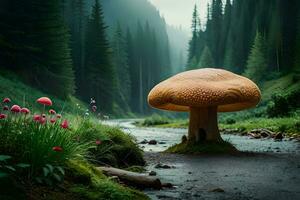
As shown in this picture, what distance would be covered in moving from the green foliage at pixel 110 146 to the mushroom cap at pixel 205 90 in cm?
168

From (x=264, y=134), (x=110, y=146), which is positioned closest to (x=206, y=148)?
(x=110, y=146)

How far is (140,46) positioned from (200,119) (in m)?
105

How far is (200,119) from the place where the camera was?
32.3 ft

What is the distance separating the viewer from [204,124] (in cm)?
985

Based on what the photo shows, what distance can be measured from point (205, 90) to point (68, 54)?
1400 inches

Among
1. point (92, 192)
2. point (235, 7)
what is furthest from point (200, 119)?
point (235, 7)

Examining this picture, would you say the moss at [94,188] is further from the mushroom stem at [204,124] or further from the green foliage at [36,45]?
the green foliage at [36,45]

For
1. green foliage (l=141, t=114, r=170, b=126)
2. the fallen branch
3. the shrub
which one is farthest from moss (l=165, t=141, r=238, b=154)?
green foliage (l=141, t=114, r=170, b=126)

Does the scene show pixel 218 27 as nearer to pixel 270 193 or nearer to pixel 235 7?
pixel 235 7

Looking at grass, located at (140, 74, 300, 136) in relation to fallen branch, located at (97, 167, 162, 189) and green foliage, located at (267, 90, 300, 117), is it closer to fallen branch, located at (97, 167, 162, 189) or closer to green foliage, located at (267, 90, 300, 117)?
green foliage, located at (267, 90, 300, 117)

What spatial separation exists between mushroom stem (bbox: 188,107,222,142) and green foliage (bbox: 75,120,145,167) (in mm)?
2467

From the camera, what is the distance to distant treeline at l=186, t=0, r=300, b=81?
57.3 meters

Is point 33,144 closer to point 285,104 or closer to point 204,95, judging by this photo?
point 204,95

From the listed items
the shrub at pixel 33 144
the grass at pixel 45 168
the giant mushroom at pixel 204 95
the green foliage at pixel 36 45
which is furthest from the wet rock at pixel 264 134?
the green foliage at pixel 36 45
